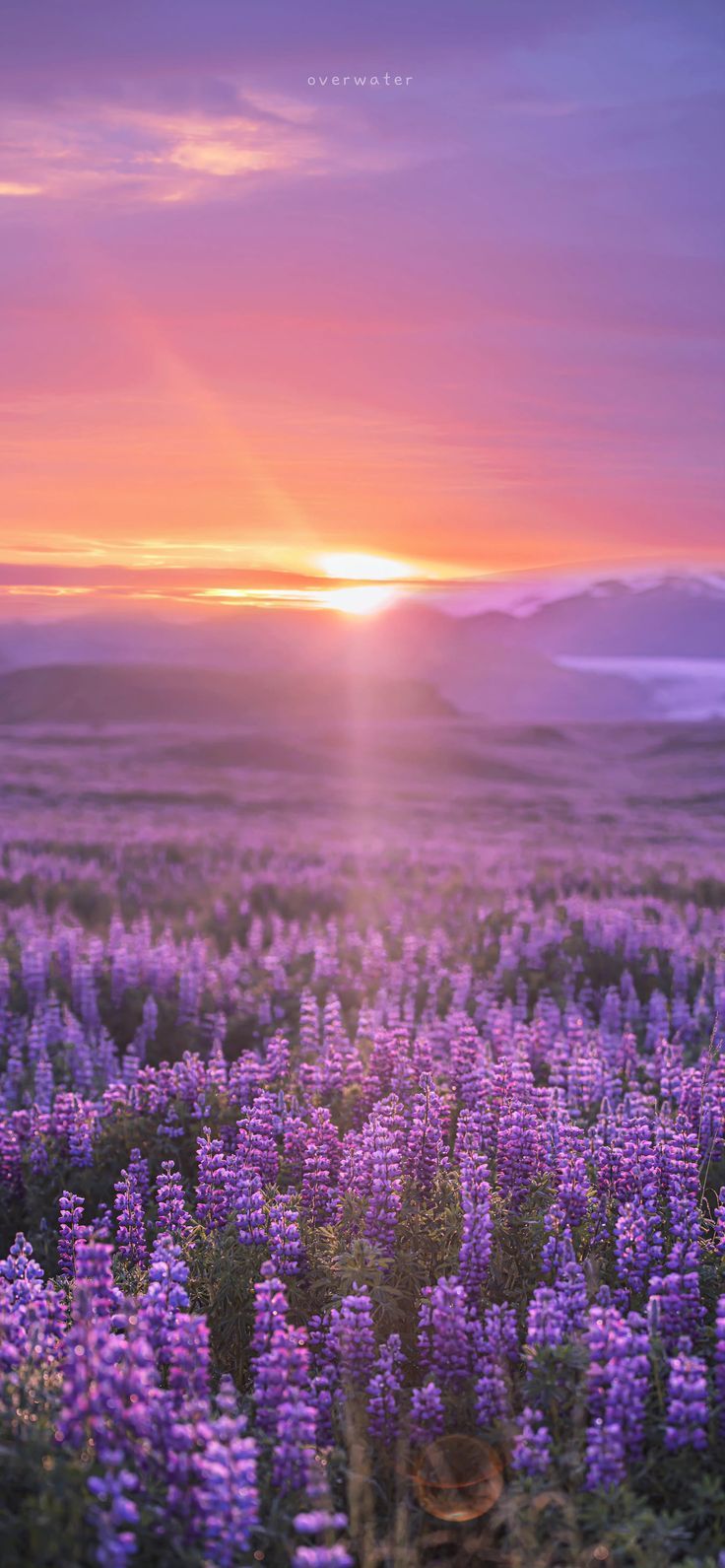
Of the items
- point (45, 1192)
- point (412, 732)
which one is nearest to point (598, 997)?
point (45, 1192)

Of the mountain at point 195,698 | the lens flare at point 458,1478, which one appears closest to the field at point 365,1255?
the lens flare at point 458,1478

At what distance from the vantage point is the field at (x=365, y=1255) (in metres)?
3.81

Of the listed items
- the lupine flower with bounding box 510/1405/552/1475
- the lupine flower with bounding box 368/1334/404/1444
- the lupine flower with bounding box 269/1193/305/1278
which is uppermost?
the lupine flower with bounding box 269/1193/305/1278

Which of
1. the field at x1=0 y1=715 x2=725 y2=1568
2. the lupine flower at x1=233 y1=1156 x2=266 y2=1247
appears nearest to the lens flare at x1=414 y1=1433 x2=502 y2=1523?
the field at x1=0 y1=715 x2=725 y2=1568

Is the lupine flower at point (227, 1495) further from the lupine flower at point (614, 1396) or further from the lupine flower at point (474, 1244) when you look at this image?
the lupine flower at point (474, 1244)

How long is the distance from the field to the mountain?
55363mm

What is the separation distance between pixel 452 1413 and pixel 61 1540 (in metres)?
1.64

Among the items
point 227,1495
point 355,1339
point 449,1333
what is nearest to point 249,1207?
point 355,1339

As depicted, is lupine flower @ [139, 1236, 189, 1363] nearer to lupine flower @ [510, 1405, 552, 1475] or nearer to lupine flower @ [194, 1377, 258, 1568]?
lupine flower @ [194, 1377, 258, 1568]

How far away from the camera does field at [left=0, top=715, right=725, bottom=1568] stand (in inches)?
150

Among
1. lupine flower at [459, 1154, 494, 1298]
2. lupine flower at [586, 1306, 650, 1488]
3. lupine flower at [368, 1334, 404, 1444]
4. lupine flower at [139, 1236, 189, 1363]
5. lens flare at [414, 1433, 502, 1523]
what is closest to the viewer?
lupine flower at [586, 1306, 650, 1488]

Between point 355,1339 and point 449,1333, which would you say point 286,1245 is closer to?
point 355,1339

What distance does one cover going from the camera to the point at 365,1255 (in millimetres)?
5328

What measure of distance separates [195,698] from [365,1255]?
242 ft
